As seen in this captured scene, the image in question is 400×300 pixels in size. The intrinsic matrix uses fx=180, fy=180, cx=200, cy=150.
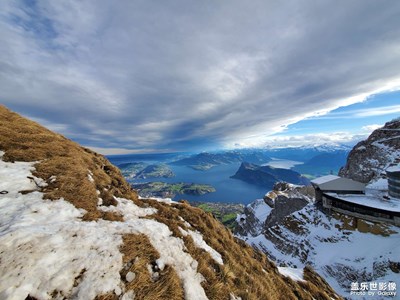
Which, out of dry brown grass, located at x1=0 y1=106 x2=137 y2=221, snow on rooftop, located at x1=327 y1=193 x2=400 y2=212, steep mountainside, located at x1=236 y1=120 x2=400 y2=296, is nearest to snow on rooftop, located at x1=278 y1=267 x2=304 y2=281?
dry brown grass, located at x1=0 y1=106 x2=137 y2=221

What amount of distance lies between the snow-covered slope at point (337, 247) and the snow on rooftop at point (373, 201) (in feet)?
13.8

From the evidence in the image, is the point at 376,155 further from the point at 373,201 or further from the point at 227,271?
the point at 227,271

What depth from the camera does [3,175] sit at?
9.59 meters

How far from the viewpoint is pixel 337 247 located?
4228cm

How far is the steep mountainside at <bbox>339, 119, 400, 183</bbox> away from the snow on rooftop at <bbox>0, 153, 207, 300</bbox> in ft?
331

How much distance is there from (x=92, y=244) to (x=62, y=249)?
918 millimetres

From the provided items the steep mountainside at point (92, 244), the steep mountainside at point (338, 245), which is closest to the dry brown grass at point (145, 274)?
the steep mountainside at point (92, 244)

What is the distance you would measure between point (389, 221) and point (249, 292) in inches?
2016

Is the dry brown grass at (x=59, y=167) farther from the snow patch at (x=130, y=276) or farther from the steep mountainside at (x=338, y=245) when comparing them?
the steep mountainside at (x=338, y=245)

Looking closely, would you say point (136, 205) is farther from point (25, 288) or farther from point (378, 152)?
point (378, 152)

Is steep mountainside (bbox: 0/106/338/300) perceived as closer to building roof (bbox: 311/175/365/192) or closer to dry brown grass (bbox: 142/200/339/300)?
dry brown grass (bbox: 142/200/339/300)

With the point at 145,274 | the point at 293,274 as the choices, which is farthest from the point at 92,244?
the point at 293,274

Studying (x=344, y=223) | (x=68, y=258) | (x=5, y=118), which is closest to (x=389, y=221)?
(x=344, y=223)

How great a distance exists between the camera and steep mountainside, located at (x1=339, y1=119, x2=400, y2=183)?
3113 inches
